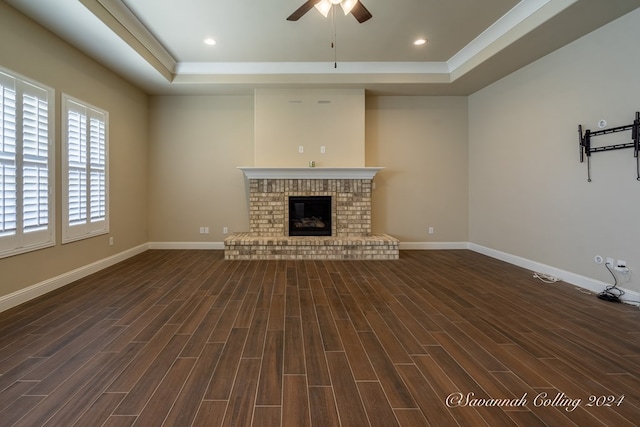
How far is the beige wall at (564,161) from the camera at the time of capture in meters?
2.94

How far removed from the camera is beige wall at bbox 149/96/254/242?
5.36 meters

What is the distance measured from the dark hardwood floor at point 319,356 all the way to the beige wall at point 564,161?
689 mm

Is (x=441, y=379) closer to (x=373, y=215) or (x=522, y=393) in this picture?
(x=522, y=393)

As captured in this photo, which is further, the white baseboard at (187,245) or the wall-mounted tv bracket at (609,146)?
the white baseboard at (187,245)

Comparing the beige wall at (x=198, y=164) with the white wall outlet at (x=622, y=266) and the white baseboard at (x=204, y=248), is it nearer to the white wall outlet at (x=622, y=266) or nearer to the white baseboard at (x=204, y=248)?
the white baseboard at (x=204, y=248)

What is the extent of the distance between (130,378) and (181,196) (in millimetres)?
4230

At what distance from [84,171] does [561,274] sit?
6.33 meters

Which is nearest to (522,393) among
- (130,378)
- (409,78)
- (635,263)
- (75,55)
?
(130,378)

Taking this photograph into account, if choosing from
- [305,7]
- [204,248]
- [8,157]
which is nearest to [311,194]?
[204,248]

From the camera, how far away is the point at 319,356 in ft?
6.37

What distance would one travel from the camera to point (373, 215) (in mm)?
5520

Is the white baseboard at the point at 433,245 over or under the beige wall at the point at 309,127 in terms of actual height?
under

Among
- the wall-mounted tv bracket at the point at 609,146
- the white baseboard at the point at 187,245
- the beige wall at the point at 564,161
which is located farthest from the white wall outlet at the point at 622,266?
the white baseboard at the point at 187,245

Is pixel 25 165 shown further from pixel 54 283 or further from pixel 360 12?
pixel 360 12
